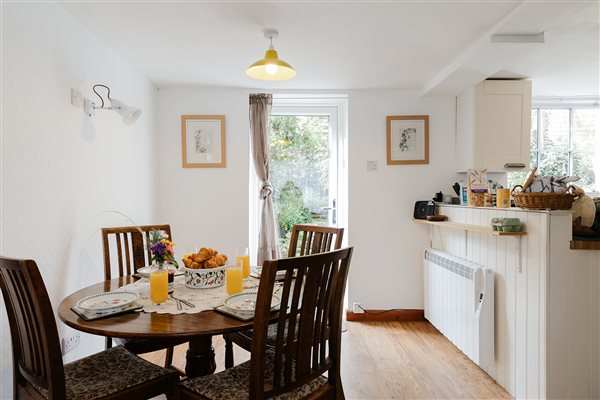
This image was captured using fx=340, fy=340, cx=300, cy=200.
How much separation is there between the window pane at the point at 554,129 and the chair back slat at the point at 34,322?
183 inches

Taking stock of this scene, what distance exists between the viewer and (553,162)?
3896 mm

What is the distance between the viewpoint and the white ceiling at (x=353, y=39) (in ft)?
6.15

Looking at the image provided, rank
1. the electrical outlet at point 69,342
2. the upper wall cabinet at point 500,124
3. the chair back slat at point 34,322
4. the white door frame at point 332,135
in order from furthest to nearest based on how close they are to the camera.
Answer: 1. the white door frame at point 332,135
2. the upper wall cabinet at point 500,124
3. the electrical outlet at point 69,342
4. the chair back slat at point 34,322

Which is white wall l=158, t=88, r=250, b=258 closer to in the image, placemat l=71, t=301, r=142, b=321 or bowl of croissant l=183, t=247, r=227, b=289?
bowl of croissant l=183, t=247, r=227, b=289

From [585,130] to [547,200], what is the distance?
2928 mm

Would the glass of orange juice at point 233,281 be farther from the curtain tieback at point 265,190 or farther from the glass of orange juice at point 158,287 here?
the curtain tieback at point 265,190

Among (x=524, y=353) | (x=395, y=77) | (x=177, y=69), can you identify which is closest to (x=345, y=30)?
(x=395, y=77)

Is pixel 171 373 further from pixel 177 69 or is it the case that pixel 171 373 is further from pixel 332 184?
pixel 332 184

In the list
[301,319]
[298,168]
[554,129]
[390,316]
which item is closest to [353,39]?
[298,168]

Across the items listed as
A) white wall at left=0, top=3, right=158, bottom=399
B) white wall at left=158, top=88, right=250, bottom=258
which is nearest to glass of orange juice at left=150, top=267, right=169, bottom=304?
white wall at left=0, top=3, right=158, bottom=399

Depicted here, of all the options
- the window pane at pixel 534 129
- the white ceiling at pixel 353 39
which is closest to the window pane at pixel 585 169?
the window pane at pixel 534 129

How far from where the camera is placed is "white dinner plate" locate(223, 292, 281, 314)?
1286 mm

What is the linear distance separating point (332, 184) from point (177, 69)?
6.03 ft

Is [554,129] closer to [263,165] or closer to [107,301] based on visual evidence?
[263,165]
